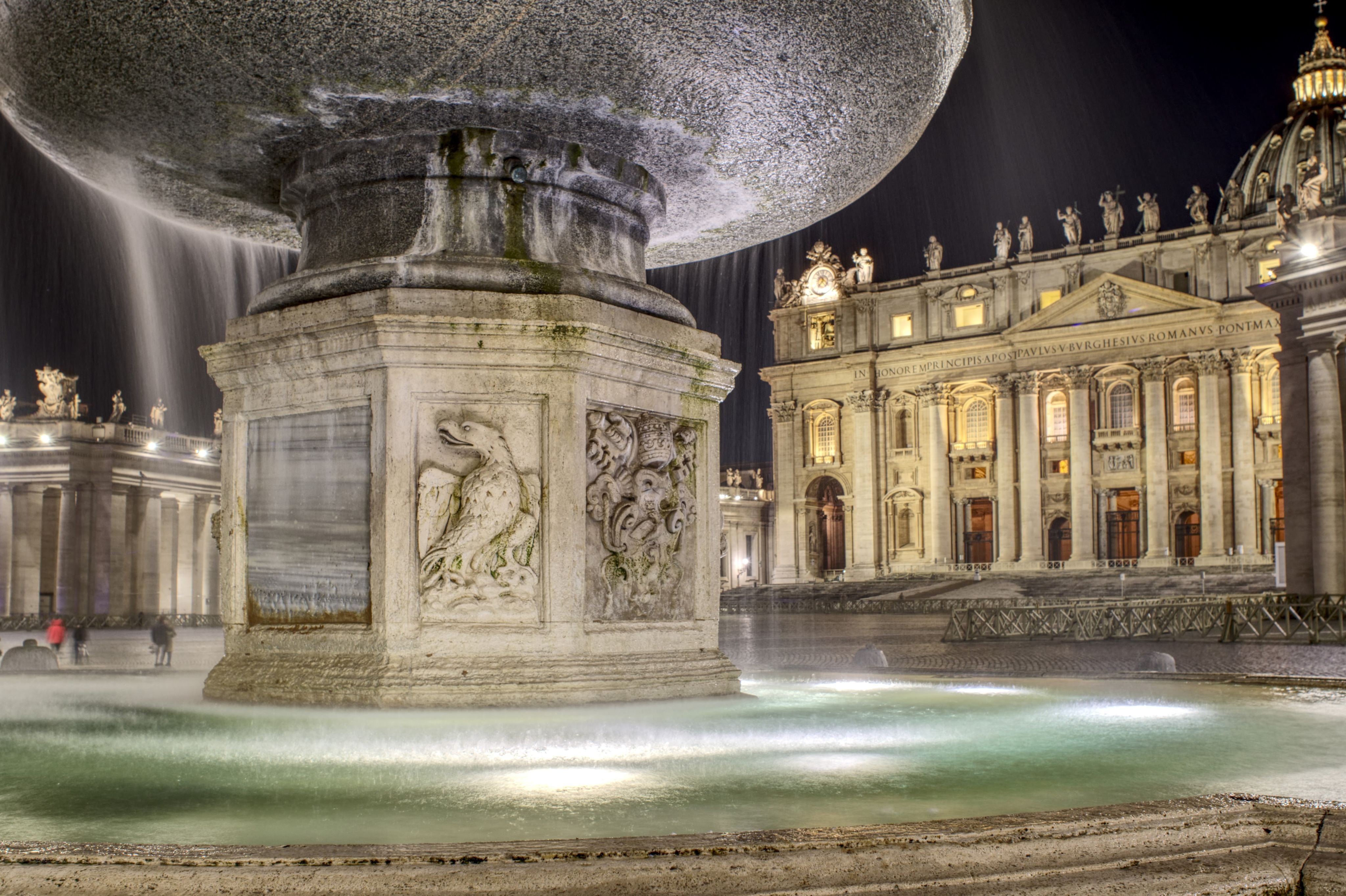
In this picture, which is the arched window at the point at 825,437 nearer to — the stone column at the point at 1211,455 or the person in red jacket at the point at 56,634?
the stone column at the point at 1211,455

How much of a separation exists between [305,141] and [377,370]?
1543 millimetres

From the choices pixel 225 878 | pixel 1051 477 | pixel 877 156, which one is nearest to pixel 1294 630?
pixel 877 156

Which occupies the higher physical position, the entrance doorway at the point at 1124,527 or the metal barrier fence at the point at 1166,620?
the entrance doorway at the point at 1124,527

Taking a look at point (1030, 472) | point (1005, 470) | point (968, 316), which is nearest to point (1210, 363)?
point (1030, 472)

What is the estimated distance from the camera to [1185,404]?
202ft

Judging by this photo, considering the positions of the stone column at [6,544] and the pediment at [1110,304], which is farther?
the pediment at [1110,304]

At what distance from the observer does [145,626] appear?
152ft

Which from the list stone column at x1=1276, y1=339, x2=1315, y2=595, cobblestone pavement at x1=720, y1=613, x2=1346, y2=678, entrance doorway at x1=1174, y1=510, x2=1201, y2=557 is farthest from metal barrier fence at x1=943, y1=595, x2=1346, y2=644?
entrance doorway at x1=1174, y1=510, x2=1201, y2=557

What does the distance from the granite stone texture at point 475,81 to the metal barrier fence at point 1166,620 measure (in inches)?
641

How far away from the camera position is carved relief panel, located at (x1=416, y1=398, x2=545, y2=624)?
6504 mm

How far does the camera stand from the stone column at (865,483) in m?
69.6

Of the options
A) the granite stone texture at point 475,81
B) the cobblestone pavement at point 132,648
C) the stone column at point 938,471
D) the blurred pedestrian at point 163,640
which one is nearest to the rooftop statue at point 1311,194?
the granite stone texture at point 475,81

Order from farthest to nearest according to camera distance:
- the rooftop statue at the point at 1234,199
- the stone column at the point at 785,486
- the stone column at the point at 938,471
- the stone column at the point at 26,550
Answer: the rooftop statue at the point at 1234,199 < the stone column at the point at 785,486 < the stone column at the point at 938,471 < the stone column at the point at 26,550

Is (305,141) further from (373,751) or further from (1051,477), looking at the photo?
(1051,477)
